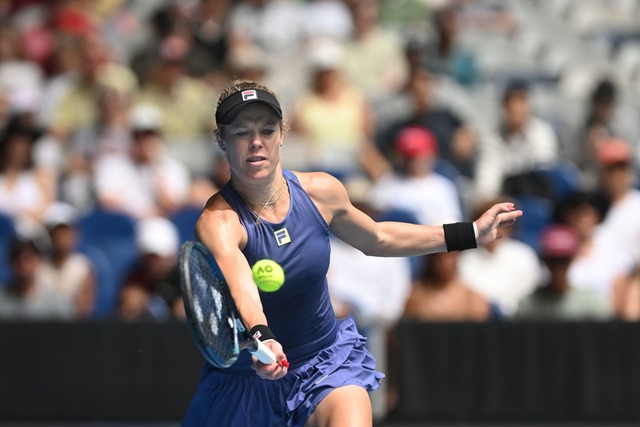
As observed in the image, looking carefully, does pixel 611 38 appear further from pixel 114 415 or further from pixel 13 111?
pixel 114 415

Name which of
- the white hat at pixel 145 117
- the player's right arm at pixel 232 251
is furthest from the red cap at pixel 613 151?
the player's right arm at pixel 232 251

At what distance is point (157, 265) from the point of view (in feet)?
30.7

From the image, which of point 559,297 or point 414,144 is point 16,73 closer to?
point 414,144

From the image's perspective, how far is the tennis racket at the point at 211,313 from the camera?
13.4 ft

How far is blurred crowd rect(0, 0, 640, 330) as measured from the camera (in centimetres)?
928

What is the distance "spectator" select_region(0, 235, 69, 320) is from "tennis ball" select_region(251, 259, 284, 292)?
4629mm

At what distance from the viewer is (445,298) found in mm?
8875

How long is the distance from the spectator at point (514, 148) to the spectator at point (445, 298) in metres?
1.95

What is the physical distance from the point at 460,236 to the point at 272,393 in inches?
41.3

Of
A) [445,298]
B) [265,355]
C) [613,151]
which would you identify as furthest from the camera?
[613,151]

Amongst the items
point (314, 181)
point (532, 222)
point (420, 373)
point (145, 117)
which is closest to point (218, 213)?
point (314, 181)

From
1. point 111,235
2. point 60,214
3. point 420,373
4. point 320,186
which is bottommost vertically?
point 420,373

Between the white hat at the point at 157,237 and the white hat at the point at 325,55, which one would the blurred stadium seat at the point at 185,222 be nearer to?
the white hat at the point at 157,237

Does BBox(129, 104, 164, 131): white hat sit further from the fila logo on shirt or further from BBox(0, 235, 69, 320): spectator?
the fila logo on shirt
